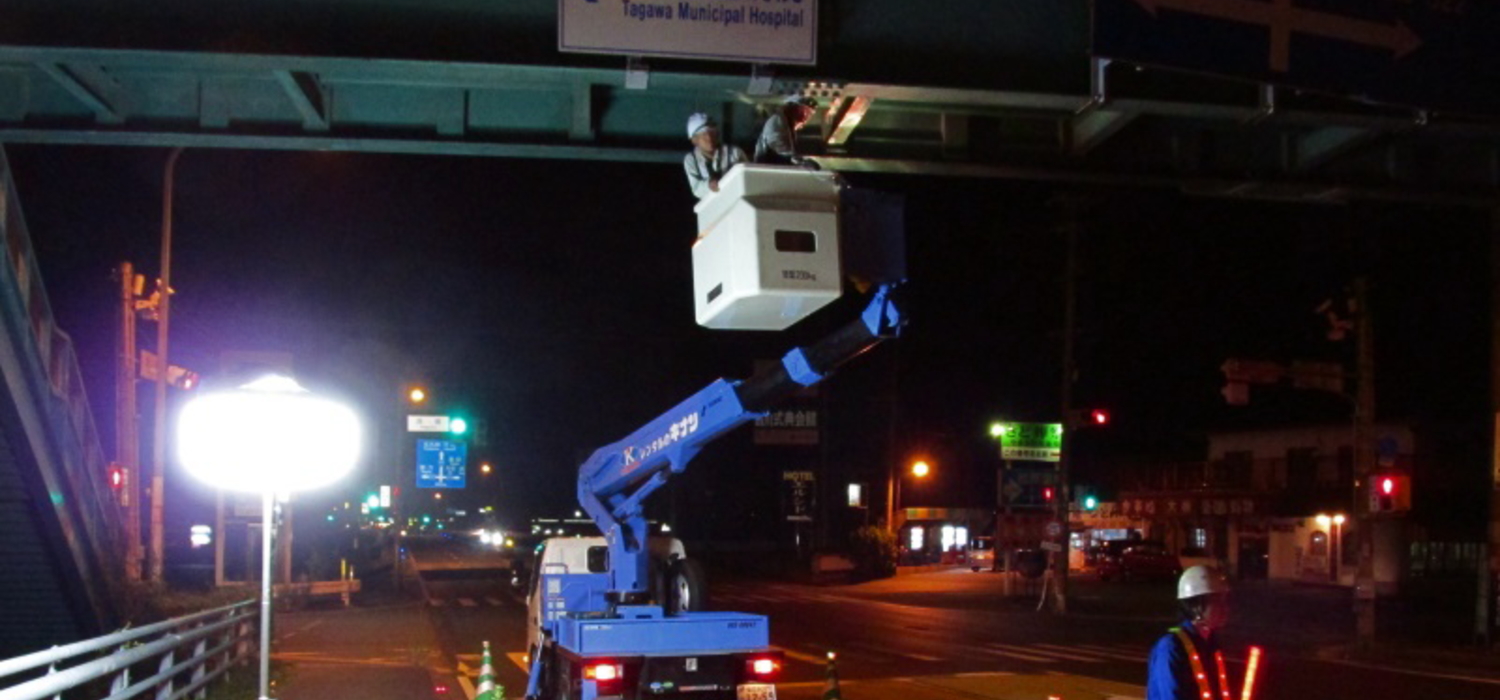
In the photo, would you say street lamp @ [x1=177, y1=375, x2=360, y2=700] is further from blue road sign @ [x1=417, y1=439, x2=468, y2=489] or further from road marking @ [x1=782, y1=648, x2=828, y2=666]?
blue road sign @ [x1=417, y1=439, x2=468, y2=489]

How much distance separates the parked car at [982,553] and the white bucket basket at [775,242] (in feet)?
172

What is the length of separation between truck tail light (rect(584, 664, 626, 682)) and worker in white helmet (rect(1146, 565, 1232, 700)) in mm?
6397

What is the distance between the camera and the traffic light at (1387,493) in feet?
82.9

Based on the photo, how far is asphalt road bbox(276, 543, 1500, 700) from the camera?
19000mm

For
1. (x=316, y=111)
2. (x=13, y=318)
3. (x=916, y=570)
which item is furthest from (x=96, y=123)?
(x=916, y=570)

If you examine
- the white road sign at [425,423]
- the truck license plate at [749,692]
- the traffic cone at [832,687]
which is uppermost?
the white road sign at [425,423]

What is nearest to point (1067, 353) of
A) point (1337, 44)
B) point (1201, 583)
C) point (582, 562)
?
point (582, 562)

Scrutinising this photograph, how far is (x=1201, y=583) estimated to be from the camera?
225 inches

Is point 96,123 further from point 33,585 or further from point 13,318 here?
point 33,585

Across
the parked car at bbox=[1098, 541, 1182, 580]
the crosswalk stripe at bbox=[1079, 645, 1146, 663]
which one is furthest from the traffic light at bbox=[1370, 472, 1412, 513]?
the parked car at bbox=[1098, 541, 1182, 580]

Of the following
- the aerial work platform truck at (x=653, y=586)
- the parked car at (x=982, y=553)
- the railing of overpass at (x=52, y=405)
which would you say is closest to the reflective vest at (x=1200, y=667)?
the aerial work platform truck at (x=653, y=586)

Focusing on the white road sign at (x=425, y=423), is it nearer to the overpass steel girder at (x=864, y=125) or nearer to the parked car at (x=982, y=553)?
the overpass steel girder at (x=864, y=125)

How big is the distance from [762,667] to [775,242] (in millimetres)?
6669

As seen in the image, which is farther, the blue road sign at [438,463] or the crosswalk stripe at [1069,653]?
the blue road sign at [438,463]
